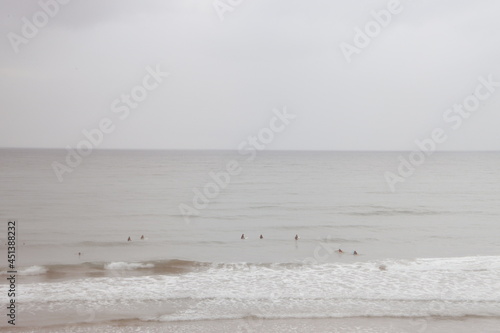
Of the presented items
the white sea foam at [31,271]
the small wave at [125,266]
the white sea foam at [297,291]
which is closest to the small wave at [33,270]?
the white sea foam at [31,271]

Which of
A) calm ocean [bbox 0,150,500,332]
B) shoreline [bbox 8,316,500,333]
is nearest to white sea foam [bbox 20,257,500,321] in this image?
calm ocean [bbox 0,150,500,332]

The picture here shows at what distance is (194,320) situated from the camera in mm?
13164

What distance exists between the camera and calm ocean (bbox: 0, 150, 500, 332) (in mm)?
13617

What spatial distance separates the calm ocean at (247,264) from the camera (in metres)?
13.6

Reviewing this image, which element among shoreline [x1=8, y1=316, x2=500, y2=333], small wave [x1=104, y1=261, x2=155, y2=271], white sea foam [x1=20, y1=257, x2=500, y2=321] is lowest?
shoreline [x1=8, y1=316, x2=500, y2=333]

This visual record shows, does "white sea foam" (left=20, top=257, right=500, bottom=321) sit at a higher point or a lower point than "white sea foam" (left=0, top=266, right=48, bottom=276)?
lower

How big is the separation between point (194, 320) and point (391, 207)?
100ft

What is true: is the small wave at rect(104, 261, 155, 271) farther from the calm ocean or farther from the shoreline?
the shoreline

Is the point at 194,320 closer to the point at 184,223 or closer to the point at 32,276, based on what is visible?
the point at 32,276

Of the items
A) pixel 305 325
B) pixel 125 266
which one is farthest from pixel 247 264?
pixel 305 325

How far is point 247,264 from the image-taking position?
19828 mm

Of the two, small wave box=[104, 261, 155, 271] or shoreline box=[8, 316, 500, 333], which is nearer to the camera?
shoreline box=[8, 316, 500, 333]

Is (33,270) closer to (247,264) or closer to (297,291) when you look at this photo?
(247,264)

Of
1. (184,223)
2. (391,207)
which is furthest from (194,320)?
(391,207)
